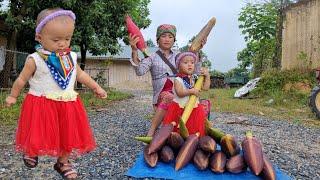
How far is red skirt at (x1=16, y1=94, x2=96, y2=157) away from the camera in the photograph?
125 inches

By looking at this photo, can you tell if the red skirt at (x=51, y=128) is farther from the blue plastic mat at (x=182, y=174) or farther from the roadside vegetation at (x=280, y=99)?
the roadside vegetation at (x=280, y=99)

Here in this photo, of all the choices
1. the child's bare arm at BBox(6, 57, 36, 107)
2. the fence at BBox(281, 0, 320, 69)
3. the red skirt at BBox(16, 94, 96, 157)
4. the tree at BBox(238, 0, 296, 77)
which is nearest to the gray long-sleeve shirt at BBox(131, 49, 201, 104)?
the red skirt at BBox(16, 94, 96, 157)

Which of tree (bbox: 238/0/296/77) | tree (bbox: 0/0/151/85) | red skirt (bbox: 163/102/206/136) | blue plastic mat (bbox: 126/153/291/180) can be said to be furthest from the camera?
tree (bbox: 238/0/296/77)

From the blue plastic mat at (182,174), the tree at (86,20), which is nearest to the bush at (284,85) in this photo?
the tree at (86,20)

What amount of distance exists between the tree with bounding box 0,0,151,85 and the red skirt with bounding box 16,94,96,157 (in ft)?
27.8

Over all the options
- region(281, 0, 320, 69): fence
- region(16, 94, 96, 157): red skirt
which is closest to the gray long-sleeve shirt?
region(16, 94, 96, 157): red skirt

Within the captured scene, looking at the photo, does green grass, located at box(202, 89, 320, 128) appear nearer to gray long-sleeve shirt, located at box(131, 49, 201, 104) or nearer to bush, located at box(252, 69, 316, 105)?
bush, located at box(252, 69, 316, 105)

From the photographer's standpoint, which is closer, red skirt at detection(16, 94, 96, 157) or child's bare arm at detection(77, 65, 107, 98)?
red skirt at detection(16, 94, 96, 157)

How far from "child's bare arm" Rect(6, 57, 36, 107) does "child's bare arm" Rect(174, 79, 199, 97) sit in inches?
79.9

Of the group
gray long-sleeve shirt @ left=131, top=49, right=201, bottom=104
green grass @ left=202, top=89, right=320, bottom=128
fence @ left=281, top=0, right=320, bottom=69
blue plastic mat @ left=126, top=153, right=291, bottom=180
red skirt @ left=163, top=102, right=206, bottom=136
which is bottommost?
blue plastic mat @ left=126, top=153, right=291, bottom=180

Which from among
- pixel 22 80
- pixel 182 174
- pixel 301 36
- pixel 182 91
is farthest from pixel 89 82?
pixel 301 36

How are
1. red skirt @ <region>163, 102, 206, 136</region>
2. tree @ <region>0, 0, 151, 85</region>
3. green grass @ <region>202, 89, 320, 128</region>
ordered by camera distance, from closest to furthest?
red skirt @ <region>163, 102, 206, 136</region> < green grass @ <region>202, 89, 320, 128</region> < tree @ <region>0, 0, 151, 85</region>

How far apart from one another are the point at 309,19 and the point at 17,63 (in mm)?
10618

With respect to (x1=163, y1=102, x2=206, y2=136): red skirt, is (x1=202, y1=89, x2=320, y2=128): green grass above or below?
below
